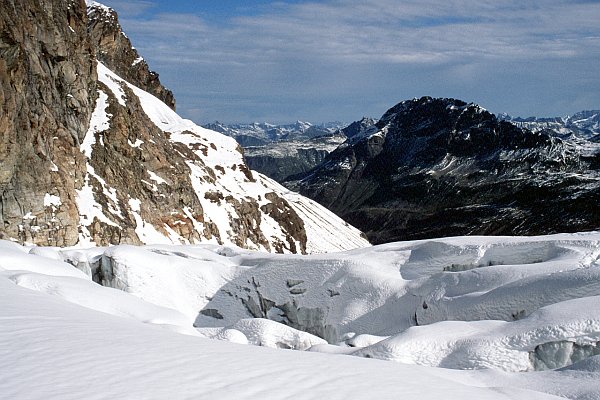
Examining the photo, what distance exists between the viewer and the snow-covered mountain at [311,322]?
34.1 feet

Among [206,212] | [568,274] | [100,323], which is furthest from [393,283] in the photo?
[206,212]

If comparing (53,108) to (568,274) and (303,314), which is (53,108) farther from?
(568,274)

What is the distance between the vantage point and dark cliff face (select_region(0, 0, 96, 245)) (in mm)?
54531

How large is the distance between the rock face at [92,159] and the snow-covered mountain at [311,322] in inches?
1007

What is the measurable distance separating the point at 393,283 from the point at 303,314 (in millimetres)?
5785

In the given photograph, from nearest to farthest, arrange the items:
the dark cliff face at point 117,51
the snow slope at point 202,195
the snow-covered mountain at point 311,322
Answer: the snow-covered mountain at point 311,322 < the snow slope at point 202,195 < the dark cliff face at point 117,51

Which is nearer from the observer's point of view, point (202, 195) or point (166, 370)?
point (166, 370)

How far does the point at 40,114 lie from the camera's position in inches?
2376

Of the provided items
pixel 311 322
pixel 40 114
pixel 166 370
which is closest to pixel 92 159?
pixel 40 114

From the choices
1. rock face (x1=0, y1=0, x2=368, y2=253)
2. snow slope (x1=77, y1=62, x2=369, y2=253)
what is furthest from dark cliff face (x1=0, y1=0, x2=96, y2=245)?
snow slope (x1=77, y1=62, x2=369, y2=253)

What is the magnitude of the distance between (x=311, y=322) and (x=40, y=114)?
146 ft

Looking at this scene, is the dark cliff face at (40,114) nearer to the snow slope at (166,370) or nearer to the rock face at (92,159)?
the rock face at (92,159)

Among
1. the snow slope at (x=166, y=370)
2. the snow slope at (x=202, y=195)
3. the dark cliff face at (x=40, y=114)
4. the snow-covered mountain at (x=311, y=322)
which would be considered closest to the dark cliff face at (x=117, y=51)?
the snow slope at (x=202, y=195)

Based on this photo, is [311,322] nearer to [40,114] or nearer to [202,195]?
[40,114]
